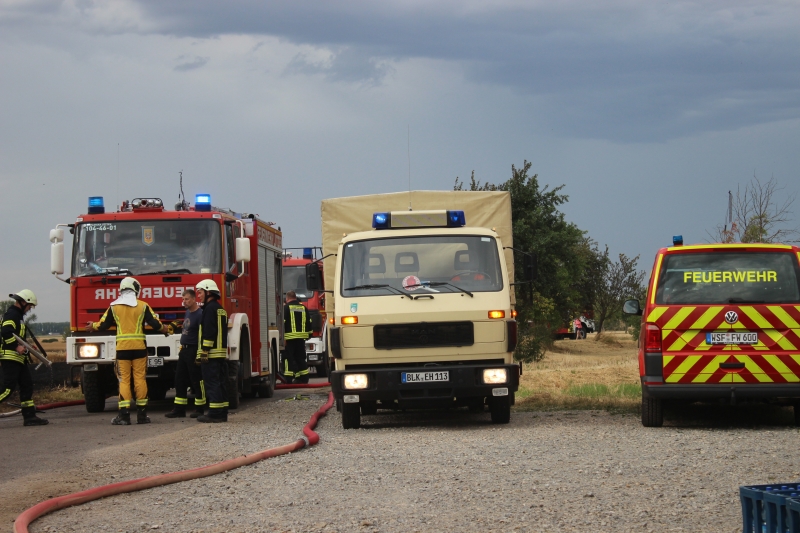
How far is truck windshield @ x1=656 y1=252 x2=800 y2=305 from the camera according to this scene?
11.0 m

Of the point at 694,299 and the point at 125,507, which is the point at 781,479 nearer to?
the point at 694,299

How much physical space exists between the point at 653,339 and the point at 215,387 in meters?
5.89

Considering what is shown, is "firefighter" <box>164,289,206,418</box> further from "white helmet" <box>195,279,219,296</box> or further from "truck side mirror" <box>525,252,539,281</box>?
"truck side mirror" <box>525,252,539,281</box>

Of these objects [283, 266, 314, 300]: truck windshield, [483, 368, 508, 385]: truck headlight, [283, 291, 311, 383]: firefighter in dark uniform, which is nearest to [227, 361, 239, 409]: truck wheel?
[483, 368, 508, 385]: truck headlight

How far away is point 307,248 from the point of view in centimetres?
2530

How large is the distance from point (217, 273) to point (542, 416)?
5268mm

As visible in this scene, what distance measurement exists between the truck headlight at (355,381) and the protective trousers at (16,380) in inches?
193

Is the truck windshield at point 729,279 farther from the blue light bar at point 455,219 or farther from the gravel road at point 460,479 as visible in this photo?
the blue light bar at point 455,219

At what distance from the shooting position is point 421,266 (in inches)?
473

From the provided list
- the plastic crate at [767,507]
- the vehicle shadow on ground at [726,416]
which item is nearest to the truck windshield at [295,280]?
the vehicle shadow on ground at [726,416]

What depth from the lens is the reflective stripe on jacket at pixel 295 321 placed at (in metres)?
22.4

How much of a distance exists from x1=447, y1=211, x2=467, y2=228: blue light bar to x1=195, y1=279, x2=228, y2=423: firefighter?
3371mm

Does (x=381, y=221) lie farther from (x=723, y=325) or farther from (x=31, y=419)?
(x=31, y=419)

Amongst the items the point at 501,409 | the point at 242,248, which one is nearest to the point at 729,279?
the point at 501,409
